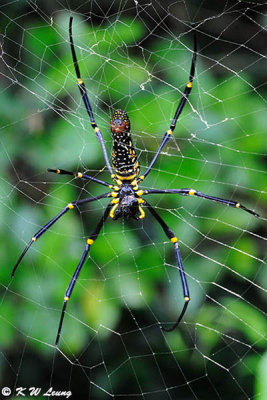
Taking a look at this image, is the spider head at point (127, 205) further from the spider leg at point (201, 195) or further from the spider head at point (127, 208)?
the spider leg at point (201, 195)

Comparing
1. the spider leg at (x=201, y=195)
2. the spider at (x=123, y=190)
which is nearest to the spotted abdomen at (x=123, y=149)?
the spider at (x=123, y=190)

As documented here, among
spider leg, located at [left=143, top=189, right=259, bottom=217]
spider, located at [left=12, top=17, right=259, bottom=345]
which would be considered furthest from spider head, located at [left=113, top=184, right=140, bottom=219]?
spider leg, located at [left=143, top=189, right=259, bottom=217]

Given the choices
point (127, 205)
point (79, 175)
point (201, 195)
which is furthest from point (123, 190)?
point (201, 195)

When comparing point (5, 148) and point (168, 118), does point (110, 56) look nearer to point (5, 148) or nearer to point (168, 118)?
point (168, 118)

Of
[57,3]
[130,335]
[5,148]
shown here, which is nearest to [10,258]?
[5,148]

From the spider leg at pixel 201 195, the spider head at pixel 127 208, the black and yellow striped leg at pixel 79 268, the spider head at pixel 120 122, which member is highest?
the spider head at pixel 120 122

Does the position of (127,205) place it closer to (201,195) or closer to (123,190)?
(123,190)
